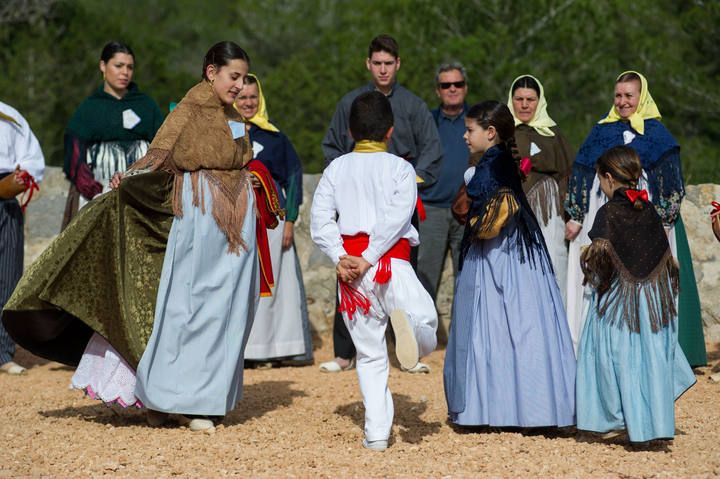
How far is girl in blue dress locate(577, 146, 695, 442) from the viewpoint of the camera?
529 cm

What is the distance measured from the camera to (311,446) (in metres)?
5.51

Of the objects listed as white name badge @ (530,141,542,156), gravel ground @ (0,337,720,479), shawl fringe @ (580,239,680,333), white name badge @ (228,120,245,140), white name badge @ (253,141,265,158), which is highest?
white name badge @ (228,120,245,140)

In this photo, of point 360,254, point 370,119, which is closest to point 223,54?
point 370,119

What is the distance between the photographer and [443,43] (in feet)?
50.6

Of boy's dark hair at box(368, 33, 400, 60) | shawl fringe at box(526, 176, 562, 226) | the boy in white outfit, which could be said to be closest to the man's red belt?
the boy in white outfit

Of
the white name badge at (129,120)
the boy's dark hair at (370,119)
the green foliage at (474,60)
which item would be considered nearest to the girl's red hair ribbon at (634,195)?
the boy's dark hair at (370,119)

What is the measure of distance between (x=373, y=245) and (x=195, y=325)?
1.08 m

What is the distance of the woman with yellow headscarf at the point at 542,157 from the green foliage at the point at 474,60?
6254 millimetres

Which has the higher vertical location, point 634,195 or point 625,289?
point 634,195

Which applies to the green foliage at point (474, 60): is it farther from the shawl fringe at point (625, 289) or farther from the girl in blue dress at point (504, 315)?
the shawl fringe at point (625, 289)

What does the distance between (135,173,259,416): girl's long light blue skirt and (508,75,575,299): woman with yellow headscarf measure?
2.51 metres

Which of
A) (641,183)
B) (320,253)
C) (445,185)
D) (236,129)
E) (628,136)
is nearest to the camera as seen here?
(236,129)

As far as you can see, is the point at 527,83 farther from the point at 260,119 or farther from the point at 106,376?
the point at 106,376

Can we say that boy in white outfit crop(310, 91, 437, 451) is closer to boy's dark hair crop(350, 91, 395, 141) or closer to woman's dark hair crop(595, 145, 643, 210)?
boy's dark hair crop(350, 91, 395, 141)
